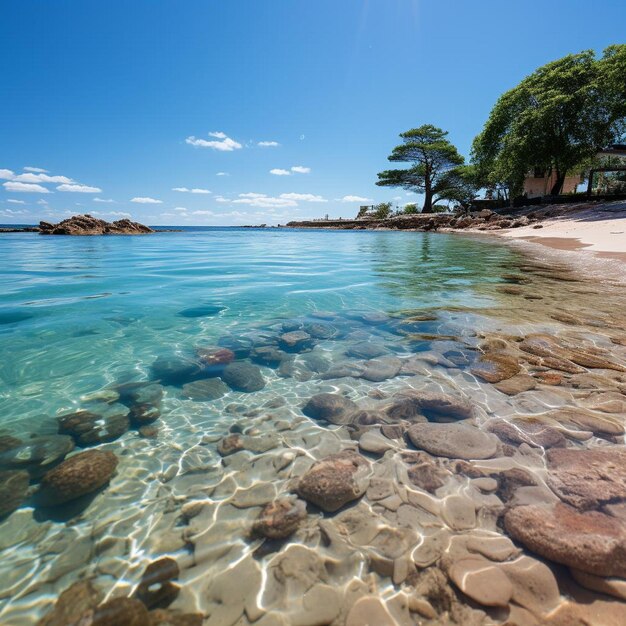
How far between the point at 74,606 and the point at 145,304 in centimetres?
608

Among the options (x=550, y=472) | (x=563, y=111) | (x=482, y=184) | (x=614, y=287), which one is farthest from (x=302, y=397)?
(x=482, y=184)

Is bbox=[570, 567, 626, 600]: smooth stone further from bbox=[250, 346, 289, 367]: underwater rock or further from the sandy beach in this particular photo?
the sandy beach

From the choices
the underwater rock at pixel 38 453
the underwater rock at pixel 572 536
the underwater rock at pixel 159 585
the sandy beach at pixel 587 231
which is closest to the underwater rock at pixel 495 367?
the underwater rock at pixel 572 536

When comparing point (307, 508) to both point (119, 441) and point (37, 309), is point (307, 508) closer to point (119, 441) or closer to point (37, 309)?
point (119, 441)

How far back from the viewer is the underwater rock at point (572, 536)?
1530 millimetres

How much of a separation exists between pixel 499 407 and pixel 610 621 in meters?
1.78

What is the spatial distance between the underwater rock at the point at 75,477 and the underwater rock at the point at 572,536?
2629 mm

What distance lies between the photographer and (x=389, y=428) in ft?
9.11

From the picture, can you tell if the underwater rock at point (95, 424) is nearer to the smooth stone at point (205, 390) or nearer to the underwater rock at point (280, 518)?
the smooth stone at point (205, 390)

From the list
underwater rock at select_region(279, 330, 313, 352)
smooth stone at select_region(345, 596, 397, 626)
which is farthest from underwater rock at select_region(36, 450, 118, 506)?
underwater rock at select_region(279, 330, 313, 352)

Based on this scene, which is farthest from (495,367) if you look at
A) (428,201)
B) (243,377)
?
(428,201)

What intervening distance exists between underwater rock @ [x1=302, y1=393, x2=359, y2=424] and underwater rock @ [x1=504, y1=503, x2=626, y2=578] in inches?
55.7

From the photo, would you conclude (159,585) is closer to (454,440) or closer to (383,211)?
(454,440)

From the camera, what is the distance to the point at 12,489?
219 cm
